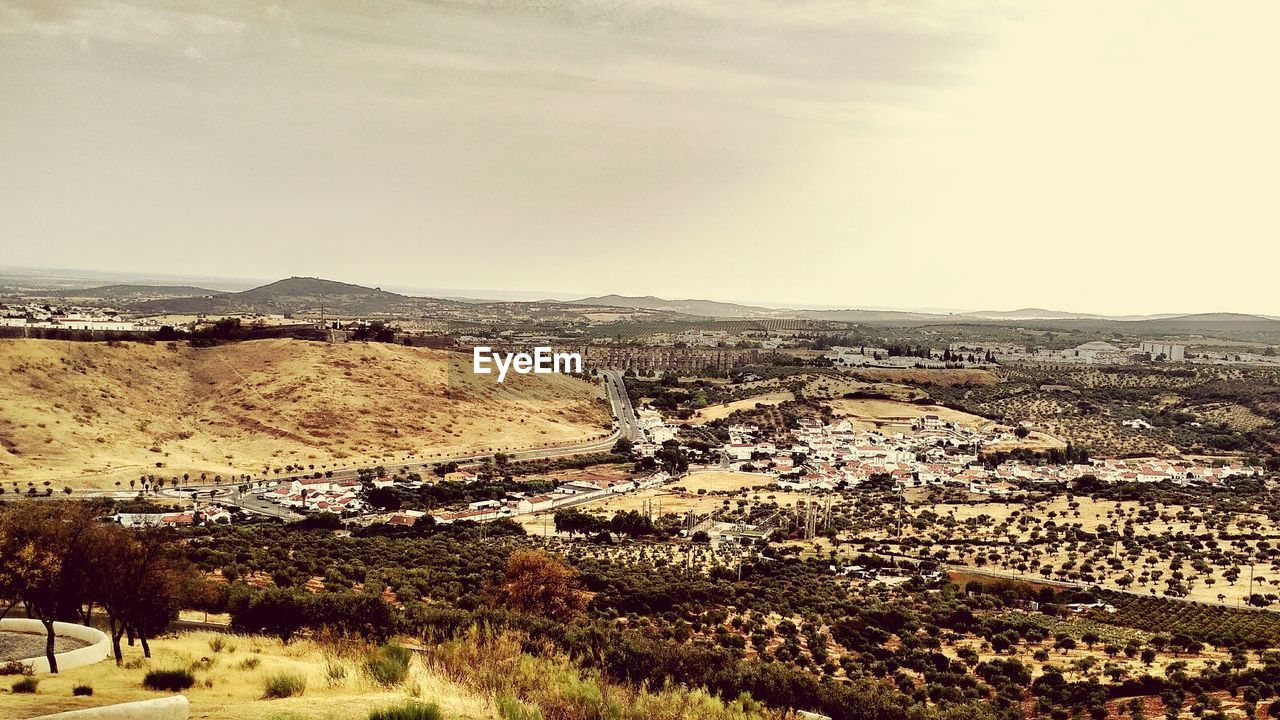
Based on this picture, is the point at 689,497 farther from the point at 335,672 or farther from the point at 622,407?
the point at 335,672

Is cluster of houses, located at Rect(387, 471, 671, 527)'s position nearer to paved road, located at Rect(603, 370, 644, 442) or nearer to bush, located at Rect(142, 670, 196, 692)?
paved road, located at Rect(603, 370, 644, 442)

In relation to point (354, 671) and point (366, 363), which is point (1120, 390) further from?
point (354, 671)

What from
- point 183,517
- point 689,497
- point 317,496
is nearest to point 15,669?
point 183,517

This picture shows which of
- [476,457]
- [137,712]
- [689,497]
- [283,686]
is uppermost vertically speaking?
Answer: [137,712]

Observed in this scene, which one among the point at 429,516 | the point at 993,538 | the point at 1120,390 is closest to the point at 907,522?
the point at 993,538

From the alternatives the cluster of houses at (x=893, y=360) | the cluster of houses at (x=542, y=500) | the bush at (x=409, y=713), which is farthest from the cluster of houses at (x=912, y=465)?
the bush at (x=409, y=713)

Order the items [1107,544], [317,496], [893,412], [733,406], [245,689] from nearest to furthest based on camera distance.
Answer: [245,689] < [1107,544] < [317,496] < [893,412] < [733,406]

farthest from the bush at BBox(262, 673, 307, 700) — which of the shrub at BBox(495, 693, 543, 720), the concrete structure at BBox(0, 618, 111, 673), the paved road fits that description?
the paved road

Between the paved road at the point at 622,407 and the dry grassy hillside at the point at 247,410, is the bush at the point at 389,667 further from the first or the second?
the paved road at the point at 622,407

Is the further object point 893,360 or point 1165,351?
point 1165,351

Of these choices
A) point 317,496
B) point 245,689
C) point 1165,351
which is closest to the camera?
point 245,689
